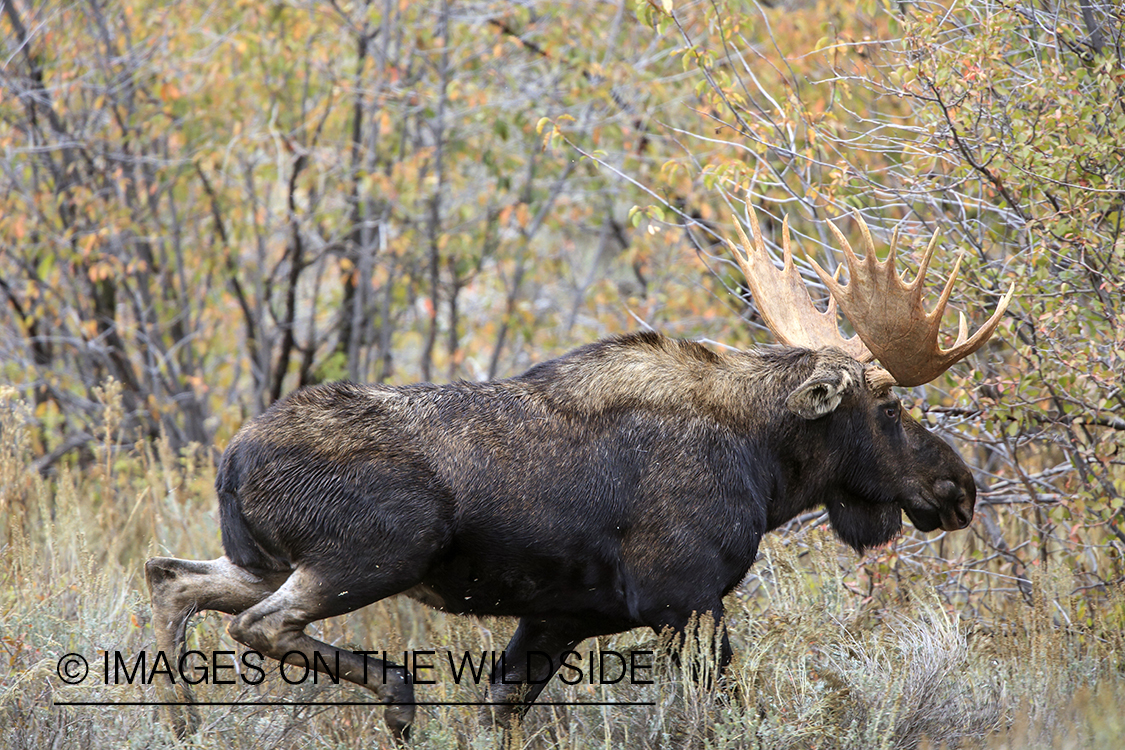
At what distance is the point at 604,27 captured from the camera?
10.9 meters

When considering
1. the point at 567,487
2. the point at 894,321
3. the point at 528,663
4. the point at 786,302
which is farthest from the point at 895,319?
the point at 528,663

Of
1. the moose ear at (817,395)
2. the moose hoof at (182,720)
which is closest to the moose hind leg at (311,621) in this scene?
the moose hoof at (182,720)

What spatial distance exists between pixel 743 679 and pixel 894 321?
1678 millimetres

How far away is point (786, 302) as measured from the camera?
5.39 metres

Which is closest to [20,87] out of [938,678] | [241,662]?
[241,662]

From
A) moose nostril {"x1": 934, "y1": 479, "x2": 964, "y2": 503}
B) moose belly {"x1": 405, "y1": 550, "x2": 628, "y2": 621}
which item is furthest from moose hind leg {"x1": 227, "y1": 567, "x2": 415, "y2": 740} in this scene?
moose nostril {"x1": 934, "y1": 479, "x2": 964, "y2": 503}

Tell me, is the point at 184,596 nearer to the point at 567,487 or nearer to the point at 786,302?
the point at 567,487

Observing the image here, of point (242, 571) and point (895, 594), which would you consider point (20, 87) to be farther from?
point (895, 594)

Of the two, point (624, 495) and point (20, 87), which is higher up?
point (20, 87)

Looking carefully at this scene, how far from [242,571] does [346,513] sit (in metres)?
0.65

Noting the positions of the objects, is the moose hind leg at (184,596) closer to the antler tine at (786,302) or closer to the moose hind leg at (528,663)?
the moose hind leg at (528,663)

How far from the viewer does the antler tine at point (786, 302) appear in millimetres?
5273

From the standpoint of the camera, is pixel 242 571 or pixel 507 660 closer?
pixel 242 571

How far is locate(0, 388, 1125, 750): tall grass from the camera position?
4207 mm
